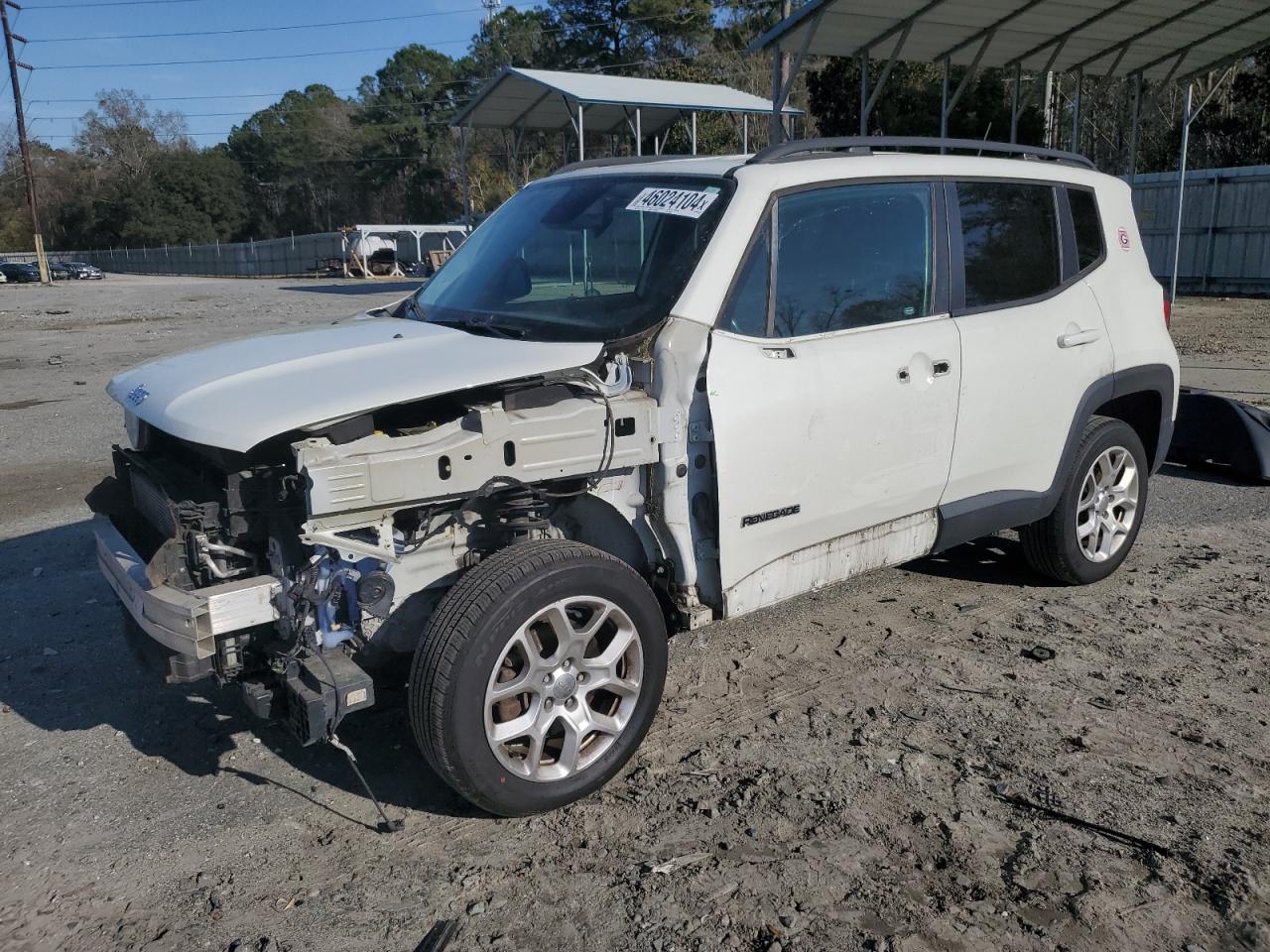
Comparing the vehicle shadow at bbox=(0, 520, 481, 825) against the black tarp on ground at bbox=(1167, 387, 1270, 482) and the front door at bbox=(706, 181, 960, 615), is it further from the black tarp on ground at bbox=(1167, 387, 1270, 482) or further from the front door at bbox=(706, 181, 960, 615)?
the black tarp on ground at bbox=(1167, 387, 1270, 482)

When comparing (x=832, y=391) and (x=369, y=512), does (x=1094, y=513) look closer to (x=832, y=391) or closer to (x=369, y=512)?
(x=832, y=391)

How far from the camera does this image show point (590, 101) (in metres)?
23.2

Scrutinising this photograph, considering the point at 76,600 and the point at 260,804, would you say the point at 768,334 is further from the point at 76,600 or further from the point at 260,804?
the point at 76,600

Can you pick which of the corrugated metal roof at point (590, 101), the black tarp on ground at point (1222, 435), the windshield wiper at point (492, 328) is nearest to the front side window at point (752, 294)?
the windshield wiper at point (492, 328)

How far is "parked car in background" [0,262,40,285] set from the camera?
49969 mm

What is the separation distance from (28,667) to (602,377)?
293 cm

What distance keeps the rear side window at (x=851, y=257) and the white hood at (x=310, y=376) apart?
895 mm

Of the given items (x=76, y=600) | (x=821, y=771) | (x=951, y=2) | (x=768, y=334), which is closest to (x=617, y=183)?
(x=768, y=334)

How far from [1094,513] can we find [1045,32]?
498 inches

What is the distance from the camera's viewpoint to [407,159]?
3150 inches

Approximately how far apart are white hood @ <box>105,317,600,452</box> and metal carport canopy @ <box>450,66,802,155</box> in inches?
806

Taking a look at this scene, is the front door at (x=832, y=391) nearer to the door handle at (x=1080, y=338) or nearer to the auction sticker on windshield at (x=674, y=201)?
the auction sticker on windshield at (x=674, y=201)

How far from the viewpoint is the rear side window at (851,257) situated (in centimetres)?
393

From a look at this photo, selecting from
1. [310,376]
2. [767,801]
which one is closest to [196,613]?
[310,376]
